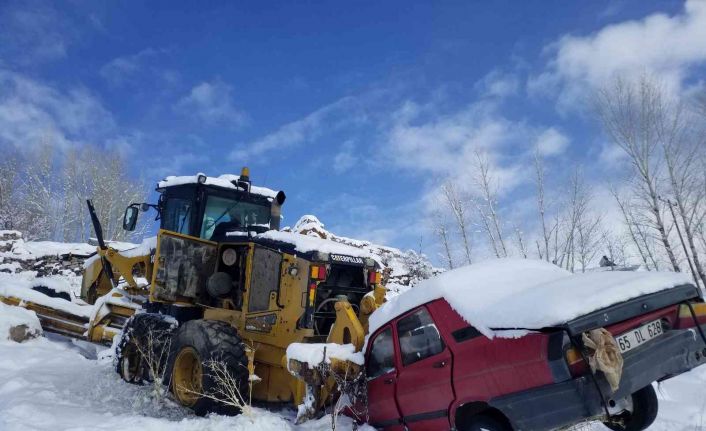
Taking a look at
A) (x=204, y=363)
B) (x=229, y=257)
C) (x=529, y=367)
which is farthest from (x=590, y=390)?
(x=229, y=257)

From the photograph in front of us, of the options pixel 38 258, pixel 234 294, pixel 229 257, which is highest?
pixel 38 258

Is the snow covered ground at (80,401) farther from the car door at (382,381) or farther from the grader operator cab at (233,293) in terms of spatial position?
the grader operator cab at (233,293)

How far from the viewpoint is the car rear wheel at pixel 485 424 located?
345 centimetres

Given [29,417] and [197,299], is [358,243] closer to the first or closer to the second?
[197,299]

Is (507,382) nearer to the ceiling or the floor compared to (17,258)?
nearer to the floor

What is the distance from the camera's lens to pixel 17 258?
2069 centimetres

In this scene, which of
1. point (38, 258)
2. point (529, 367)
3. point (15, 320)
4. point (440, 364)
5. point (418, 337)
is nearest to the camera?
point (529, 367)

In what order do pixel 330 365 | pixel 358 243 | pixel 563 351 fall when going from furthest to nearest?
pixel 358 243
pixel 330 365
pixel 563 351

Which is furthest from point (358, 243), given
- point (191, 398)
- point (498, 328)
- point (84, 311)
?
point (498, 328)

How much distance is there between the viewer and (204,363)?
5.55m

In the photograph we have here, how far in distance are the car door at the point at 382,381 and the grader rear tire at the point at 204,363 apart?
5.38 ft

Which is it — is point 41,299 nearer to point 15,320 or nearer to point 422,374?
point 15,320

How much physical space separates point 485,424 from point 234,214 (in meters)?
5.52

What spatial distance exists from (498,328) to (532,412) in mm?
600
